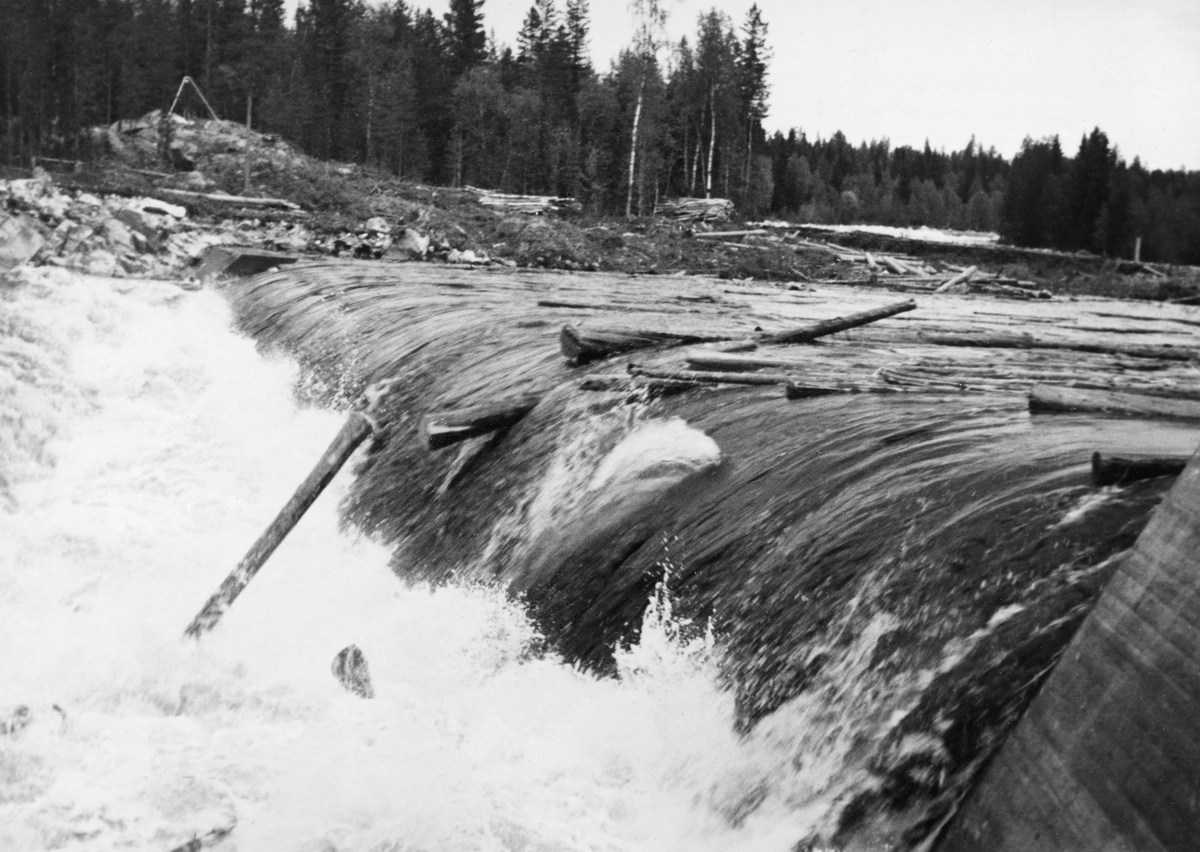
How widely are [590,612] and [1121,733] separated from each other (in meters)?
2.65

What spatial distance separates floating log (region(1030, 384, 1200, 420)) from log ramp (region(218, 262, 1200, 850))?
0.38 feet

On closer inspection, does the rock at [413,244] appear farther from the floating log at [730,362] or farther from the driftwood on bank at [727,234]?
the floating log at [730,362]

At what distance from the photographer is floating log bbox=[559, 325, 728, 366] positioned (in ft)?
25.5

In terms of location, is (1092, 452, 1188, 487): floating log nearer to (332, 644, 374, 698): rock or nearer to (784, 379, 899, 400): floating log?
(784, 379, 899, 400): floating log

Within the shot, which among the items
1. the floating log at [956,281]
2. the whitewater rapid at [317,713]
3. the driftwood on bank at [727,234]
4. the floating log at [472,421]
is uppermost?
Result: the driftwood on bank at [727,234]

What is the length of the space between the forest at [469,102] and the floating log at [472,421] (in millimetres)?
41654

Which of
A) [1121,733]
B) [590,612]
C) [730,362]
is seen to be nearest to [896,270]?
[730,362]

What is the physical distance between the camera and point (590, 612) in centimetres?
496

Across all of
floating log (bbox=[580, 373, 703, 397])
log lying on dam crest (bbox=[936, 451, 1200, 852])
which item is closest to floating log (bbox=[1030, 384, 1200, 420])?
floating log (bbox=[580, 373, 703, 397])

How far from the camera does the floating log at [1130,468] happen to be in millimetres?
3676

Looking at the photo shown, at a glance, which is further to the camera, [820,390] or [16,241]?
[16,241]

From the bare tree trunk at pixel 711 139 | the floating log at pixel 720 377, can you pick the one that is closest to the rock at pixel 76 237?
the floating log at pixel 720 377

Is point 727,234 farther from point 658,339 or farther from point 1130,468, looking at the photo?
point 1130,468

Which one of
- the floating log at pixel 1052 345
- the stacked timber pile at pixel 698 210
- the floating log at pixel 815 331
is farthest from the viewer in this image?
the stacked timber pile at pixel 698 210
